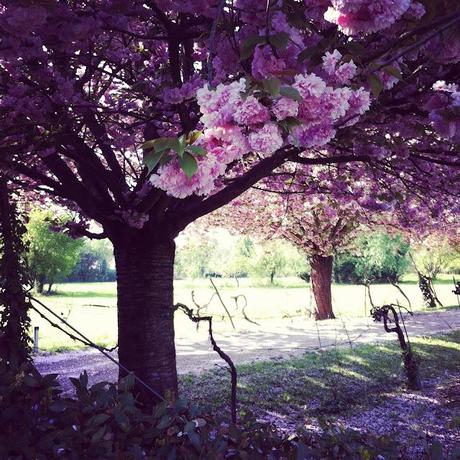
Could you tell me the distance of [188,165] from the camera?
154 cm

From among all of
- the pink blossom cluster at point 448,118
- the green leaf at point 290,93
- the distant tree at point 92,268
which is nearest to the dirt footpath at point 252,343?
the pink blossom cluster at point 448,118

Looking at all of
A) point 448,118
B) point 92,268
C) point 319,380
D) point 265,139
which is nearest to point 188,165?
point 265,139

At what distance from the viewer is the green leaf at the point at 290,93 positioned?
1554mm

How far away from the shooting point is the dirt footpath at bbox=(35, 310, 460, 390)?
10.5 meters

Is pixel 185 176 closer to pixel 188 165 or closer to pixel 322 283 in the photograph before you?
pixel 188 165

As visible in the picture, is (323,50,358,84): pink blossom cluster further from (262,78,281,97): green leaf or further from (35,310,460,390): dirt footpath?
(35,310,460,390): dirt footpath

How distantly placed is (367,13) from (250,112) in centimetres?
62

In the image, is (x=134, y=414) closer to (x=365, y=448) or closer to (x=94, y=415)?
(x=94, y=415)

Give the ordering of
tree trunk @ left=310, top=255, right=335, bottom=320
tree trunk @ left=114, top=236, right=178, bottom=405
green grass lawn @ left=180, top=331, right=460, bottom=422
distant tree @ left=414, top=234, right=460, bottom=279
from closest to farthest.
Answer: tree trunk @ left=114, top=236, right=178, bottom=405, green grass lawn @ left=180, top=331, right=460, bottom=422, tree trunk @ left=310, top=255, right=335, bottom=320, distant tree @ left=414, top=234, right=460, bottom=279

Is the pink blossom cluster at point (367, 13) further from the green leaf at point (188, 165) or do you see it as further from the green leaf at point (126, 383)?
the green leaf at point (126, 383)

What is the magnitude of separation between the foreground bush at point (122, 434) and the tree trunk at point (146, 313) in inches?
106

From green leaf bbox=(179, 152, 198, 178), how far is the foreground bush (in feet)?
3.64

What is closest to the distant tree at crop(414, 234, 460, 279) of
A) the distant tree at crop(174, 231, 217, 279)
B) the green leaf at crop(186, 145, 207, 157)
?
the distant tree at crop(174, 231, 217, 279)

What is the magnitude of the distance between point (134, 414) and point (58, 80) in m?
3.09
